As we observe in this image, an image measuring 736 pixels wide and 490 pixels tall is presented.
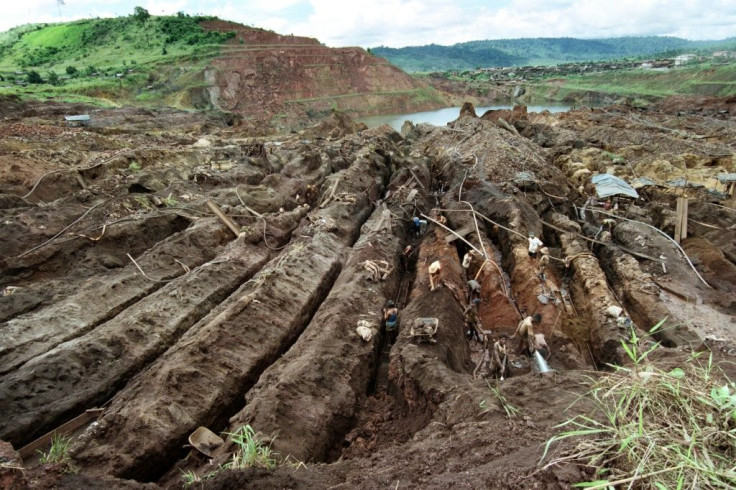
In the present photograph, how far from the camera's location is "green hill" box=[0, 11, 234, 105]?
45719 millimetres

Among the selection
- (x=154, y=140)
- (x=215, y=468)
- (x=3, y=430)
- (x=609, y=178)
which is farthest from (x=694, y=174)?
(x=154, y=140)

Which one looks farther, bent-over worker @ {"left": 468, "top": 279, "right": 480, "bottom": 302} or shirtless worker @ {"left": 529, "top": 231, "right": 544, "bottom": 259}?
shirtless worker @ {"left": 529, "top": 231, "right": 544, "bottom": 259}

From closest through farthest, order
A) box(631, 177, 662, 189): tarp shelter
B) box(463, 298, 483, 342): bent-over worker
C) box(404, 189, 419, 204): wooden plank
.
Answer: box(463, 298, 483, 342): bent-over worker < box(404, 189, 419, 204): wooden plank < box(631, 177, 662, 189): tarp shelter

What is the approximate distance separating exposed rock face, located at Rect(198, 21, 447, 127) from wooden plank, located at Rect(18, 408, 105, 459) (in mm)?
50034

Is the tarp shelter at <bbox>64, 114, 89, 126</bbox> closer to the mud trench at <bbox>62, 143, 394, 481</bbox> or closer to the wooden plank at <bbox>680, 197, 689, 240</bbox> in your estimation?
the mud trench at <bbox>62, 143, 394, 481</bbox>

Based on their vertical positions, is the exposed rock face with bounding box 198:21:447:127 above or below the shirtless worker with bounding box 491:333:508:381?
above

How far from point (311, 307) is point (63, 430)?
513 cm

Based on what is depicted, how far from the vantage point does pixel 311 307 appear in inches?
381

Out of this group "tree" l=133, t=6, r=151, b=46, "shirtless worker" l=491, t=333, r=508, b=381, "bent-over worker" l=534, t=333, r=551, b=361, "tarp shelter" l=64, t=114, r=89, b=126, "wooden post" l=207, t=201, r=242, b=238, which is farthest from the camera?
"tree" l=133, t=6, r=151, b=46

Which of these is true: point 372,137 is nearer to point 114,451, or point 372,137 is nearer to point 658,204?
point 658,204

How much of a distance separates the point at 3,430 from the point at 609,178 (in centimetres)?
2016

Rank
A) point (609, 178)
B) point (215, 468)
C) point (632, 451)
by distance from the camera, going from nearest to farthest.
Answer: point (632, 451)
point (215, 468)
point (609, 178)

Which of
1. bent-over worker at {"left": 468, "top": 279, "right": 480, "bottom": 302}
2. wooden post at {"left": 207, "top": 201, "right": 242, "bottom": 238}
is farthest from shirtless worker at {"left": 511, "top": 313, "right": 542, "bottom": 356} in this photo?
wooden post at {"left": 207, "top": 201, "right": 242, "bottom": 238}

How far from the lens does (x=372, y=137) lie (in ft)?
99.3
